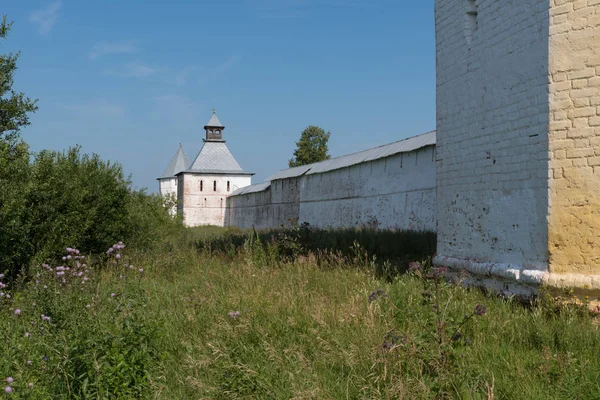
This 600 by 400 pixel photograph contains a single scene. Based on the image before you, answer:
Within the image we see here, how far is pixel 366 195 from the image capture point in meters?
19.4

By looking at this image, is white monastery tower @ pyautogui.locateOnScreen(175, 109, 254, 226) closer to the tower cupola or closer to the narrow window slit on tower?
the tower cupola

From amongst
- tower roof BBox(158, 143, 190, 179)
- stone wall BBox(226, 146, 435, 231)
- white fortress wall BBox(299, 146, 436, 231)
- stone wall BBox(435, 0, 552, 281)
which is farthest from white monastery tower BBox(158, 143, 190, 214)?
stone wall BBox(435, 0, 552, 281)

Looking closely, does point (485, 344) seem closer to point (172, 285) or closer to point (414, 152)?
point (172, 285)

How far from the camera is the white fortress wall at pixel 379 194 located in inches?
589

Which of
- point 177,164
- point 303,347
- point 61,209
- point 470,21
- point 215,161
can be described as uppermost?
point 177,164

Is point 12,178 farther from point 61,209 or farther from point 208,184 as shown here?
point 208,184

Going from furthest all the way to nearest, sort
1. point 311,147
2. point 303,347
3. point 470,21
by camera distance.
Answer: point 311,147 → point 470,21 → point 303,347

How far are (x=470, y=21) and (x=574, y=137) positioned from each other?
2499 millimetres

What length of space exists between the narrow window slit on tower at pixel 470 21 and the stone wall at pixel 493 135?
0.01 metres

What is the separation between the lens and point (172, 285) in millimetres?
8148

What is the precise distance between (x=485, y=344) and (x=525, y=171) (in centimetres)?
253

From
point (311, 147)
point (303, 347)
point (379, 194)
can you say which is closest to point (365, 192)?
point (379, 194)

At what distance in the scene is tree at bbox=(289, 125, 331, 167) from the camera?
49.8 metres

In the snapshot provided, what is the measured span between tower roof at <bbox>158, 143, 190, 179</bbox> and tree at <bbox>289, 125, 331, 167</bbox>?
20439 millimetres
